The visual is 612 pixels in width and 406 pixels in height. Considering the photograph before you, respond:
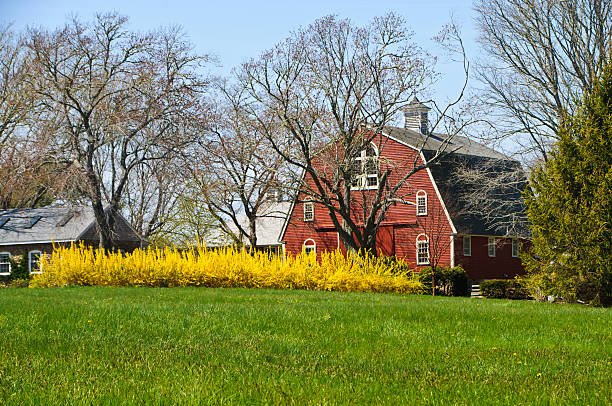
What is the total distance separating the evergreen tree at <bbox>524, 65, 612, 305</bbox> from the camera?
58.5 ft

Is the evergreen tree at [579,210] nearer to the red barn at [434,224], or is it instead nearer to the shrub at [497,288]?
the shrub at [497,288]

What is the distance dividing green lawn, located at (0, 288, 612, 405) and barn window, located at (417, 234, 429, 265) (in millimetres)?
25987

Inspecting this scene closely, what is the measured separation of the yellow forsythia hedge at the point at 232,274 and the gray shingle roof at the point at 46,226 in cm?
1552

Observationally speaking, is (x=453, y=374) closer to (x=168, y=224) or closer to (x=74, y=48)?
(x=74, y=48)

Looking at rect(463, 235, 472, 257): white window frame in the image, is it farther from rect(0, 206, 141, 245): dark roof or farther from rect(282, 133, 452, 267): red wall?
rect(0, 206, 141, 245): dark roof

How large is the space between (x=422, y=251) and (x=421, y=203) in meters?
2.60

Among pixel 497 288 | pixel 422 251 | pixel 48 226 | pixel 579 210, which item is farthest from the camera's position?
pixel 48 226

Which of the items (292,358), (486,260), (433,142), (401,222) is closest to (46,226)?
(401,222)

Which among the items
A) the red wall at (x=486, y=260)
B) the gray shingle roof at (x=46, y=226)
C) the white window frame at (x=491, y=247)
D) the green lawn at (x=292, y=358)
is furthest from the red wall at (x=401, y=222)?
the green lawn at (x=292, y=358)

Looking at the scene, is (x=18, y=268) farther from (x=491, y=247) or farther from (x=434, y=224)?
(x=491, y=247)

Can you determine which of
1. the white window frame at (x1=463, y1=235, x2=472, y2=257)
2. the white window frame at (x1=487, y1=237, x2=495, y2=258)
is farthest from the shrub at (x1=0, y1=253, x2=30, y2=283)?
the white window frame at (x1=487, y1=237, x2=495, y2=258)

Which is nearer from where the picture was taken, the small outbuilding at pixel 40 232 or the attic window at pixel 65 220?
the small outbuilding at pixel 40 232

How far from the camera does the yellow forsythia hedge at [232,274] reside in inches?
944

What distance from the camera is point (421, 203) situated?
36.9 m
